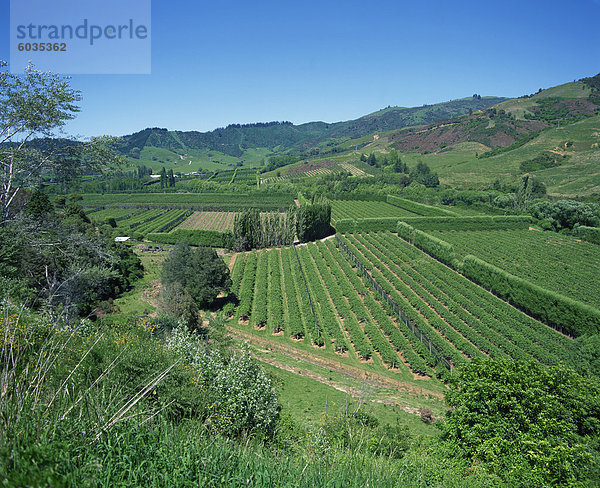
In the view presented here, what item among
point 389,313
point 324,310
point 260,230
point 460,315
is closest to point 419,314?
point 389,313

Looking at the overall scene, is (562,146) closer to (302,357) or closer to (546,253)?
(546,253)

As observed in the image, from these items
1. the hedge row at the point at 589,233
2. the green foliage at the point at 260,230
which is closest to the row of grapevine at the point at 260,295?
the green foliage at the point at 260,230

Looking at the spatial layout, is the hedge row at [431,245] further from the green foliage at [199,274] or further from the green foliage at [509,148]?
the green foliage at [509,148]

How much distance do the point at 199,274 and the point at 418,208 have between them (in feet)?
213

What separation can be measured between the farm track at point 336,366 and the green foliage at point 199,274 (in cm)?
536

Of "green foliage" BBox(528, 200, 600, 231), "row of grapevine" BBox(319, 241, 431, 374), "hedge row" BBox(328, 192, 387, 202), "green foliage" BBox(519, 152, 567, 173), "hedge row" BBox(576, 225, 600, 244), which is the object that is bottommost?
"row of grapevine" BBox(319, 241, 431, 374)

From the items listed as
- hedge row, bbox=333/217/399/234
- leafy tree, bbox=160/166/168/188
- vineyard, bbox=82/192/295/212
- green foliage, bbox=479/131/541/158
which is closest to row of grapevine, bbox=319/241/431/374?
hedge row, bbox=333/217/399/234

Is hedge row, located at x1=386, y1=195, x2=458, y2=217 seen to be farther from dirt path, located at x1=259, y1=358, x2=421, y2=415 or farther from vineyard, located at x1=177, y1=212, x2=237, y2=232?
dirt path, located at x1=259, y1=358, x2=421, y2=415

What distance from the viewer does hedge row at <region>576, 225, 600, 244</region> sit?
57.6m

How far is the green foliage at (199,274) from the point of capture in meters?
35.1

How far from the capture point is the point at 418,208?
3376 inches

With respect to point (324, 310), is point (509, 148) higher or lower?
higher

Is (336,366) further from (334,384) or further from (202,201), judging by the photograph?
(202,201)

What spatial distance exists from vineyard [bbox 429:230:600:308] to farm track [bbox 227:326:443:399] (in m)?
21.2
